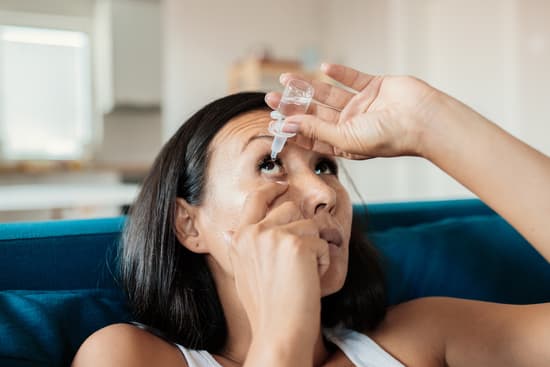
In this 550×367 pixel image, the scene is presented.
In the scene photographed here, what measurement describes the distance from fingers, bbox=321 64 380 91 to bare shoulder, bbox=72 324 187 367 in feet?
1.95

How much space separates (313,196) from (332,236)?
0.08 metres

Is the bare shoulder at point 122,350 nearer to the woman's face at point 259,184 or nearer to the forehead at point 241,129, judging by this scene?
the woman's face at point 259,184

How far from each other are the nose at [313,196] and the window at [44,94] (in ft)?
16.3

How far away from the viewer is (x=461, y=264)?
4.79ft

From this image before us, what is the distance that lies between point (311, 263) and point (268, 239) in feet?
0.24

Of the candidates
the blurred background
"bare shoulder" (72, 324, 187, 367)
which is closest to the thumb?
"bare shoulder" (72, 324, 187, 367)

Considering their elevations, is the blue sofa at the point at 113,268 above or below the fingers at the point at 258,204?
below

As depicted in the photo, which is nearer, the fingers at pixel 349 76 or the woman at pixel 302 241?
the woman at pixel 302 241

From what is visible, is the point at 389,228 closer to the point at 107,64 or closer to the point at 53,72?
the point at 107,64

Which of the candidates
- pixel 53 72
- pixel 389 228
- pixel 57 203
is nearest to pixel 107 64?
pixel 53 72

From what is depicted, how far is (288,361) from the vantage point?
2.38 ft

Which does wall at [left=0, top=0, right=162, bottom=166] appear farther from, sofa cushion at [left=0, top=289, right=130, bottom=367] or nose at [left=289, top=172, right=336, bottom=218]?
nose at [left=289, top=172, right=336, bottom=218]

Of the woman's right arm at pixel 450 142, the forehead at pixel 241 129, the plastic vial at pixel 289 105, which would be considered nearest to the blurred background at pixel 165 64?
the forehead at pixel 241 129

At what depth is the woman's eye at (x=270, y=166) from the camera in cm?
100
